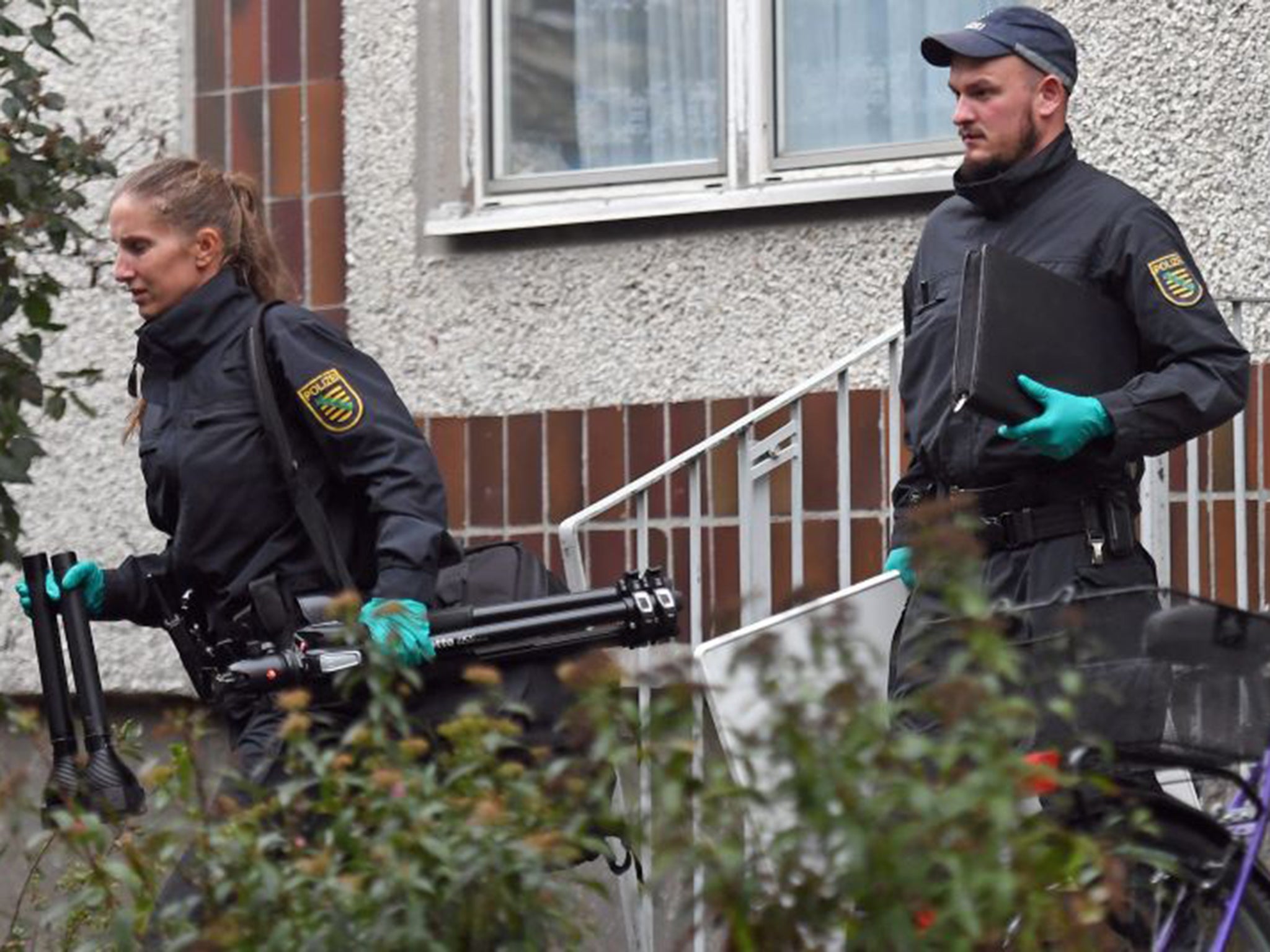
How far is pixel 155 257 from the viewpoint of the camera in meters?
5.21

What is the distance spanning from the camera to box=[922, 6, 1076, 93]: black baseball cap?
16.8 ft

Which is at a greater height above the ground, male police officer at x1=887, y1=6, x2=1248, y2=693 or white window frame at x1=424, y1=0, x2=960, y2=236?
white window frame at x1=424, y1=0, x2=960, y2=236

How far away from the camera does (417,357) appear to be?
7.46m

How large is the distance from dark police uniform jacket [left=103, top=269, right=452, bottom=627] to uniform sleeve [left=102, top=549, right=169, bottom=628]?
305 millimetres

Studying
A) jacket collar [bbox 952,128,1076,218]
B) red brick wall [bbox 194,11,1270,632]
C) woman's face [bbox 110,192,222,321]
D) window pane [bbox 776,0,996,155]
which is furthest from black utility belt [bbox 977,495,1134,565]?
window pane [bbox 776,0,996,155]

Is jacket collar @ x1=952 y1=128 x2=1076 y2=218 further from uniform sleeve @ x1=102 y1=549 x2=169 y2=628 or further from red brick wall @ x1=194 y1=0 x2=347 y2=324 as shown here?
red brick wall @ x1=194 y1=0 x2=347 y2=324

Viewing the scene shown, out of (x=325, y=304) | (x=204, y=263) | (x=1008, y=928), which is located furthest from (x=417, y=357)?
(x=1008, y=928)

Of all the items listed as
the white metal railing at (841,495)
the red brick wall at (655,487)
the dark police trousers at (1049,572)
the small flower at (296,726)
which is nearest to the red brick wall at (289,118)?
the red brick wall at (655,487)

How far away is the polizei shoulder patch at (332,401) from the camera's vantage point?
195 inches

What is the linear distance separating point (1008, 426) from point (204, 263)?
57.3 inches

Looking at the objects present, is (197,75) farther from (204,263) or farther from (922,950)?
(922,950)

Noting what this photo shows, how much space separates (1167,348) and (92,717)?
200cm

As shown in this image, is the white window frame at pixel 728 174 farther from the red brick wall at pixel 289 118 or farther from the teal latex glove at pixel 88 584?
the teal latex glove at pixel 88 584

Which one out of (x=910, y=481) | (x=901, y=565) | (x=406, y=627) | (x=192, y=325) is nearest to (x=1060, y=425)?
(x=910, y=481)
